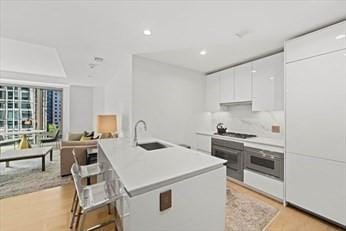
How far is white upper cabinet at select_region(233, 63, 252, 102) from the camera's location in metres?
3.53

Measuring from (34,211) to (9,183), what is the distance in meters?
1.54

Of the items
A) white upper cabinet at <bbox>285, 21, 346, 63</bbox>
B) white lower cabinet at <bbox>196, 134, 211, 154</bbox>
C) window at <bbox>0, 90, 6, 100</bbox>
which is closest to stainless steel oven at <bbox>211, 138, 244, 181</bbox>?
white lower cabinet at <bbox>196, 134, 211, 154</bbox>

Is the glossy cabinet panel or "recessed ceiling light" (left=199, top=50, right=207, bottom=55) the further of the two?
"recessed ceiling light" (left=199, top=50, right=207, bottom=55)

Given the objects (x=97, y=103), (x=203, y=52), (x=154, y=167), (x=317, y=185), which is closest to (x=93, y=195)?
(x=154, y=167)

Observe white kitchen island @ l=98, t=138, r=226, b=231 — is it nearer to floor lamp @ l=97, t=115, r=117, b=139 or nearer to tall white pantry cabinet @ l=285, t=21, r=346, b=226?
tall white pantry cabinet @ l=285, t=21, r=346, b=226

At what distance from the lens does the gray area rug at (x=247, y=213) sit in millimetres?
2177

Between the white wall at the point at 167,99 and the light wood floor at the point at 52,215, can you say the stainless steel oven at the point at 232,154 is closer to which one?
the light wood floor at the point at 52,215

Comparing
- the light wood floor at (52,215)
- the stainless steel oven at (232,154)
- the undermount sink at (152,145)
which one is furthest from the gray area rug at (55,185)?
the undermount sink at (152,145)

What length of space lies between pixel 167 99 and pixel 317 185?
2805 mm

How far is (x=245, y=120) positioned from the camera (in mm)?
4016

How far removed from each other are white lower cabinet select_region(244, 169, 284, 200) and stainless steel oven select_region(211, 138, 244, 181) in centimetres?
15

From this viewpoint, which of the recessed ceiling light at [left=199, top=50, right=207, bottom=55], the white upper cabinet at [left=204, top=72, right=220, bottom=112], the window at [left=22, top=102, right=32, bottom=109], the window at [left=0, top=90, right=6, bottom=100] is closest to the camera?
the recessed ceiling light at [left=199, top=50, right=207, bottom=55]

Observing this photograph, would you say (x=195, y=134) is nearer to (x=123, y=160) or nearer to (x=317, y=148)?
(x=317, y=148)

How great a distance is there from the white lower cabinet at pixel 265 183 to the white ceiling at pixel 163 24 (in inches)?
83.1
